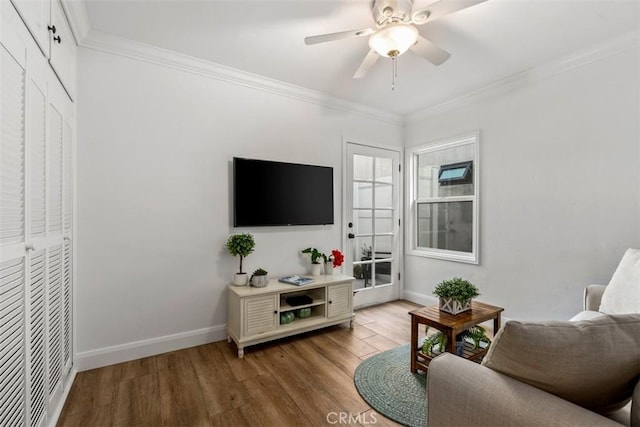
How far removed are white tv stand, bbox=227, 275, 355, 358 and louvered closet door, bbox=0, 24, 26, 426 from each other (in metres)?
1.34

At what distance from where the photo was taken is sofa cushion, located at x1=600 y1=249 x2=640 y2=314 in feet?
5.51

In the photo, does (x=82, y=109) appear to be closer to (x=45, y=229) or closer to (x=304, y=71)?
(x=45, y=229)

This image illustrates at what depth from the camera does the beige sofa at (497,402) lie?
2.53ft

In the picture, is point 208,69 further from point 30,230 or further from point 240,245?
point 30,230

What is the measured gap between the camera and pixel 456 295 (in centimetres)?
205

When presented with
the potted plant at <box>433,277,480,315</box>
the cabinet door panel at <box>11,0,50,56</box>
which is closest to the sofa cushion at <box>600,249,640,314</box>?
the potted plant at <box>433,277,480,315</box>

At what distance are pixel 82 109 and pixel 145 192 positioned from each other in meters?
0.71

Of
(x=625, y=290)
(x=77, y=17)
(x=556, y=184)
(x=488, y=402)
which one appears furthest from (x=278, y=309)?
(x=556, y=184)

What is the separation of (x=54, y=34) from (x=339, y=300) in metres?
2.78

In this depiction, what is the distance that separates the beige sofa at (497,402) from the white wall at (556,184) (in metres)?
1.87

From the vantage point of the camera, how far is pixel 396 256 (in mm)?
3914

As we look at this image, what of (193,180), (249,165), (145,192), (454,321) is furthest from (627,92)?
(145,192)

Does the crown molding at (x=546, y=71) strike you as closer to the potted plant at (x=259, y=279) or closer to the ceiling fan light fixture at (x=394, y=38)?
the ceiling fan light fixture at (x=394, y=38)

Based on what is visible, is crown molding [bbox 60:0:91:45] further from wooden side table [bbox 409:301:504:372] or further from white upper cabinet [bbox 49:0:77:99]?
wooden side table [bbox 409:301:504:372]
